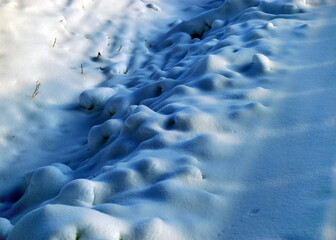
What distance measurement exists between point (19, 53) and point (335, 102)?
100 inches

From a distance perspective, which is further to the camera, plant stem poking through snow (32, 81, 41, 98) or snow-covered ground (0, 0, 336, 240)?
plant stem poking through snow (32, 81, 41, 98)

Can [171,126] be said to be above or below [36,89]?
above

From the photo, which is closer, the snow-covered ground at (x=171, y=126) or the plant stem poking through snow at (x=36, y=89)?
the snow-covered ground at (x=171, y=126)

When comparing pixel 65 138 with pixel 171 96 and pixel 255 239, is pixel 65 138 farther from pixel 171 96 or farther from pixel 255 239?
pixel 255 239

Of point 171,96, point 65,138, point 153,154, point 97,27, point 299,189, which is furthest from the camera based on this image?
point 97,27

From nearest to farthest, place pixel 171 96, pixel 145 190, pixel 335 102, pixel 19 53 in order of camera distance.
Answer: pixel 145 190 → pixel 335 102 → pixel 171 96 → pixel 19 53

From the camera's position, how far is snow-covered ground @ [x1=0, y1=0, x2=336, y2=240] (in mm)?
1388

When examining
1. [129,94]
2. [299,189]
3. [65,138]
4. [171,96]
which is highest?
[299,189]

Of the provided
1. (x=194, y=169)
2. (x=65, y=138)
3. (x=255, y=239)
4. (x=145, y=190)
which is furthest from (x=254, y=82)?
(x=65, y=138)

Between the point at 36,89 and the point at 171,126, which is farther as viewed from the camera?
the point at 36,89

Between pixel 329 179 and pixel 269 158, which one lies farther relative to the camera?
pixel 269 158

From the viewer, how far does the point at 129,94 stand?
304 cm

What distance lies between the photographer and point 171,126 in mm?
2080

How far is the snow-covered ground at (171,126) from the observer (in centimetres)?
139
